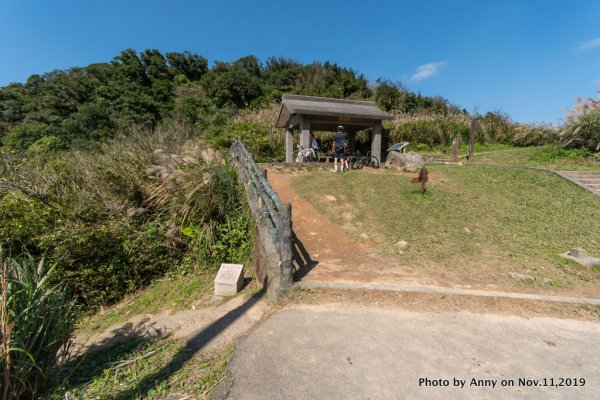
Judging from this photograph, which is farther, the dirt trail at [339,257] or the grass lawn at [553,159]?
the grass lawn at [553,159]

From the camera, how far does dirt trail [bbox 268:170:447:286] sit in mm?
3606

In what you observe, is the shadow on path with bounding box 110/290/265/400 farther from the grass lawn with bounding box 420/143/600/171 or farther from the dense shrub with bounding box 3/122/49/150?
the dense shrub with bounding box 3/122/49/150

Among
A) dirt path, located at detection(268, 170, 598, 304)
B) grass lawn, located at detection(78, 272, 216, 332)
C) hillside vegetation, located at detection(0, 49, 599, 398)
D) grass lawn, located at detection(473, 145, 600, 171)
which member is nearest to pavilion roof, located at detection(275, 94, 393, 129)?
hillside vegetation, located at detection(0, 49, 599, 398)

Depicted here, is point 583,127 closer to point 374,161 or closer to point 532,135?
point 532,135

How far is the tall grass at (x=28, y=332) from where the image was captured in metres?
1.40

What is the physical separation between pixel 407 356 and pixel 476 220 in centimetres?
481

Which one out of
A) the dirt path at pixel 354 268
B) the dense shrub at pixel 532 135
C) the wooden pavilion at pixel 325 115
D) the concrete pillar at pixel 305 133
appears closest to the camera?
the dirt path at pixel 354 268

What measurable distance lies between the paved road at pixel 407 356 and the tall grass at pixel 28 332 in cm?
129

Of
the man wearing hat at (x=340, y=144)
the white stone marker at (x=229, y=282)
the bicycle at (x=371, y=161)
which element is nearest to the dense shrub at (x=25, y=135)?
the man wearing hat at (x=340, y=144)

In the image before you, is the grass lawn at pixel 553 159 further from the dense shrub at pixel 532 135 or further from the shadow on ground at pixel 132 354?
the shadow on ground at pixel 132 354

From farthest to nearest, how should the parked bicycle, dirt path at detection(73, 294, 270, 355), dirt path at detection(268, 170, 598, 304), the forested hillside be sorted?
1. the forested hillside
2. the parked bicycle
3. dirt path at detection(268, 170, 598, 304)
4. dirt path at detection(73, 294, 270, 355)

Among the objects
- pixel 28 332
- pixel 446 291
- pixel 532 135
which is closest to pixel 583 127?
pixel 532 135

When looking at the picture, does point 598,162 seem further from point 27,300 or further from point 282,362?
point 27,300

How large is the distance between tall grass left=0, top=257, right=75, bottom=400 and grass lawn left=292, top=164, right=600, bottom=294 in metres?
4.25
